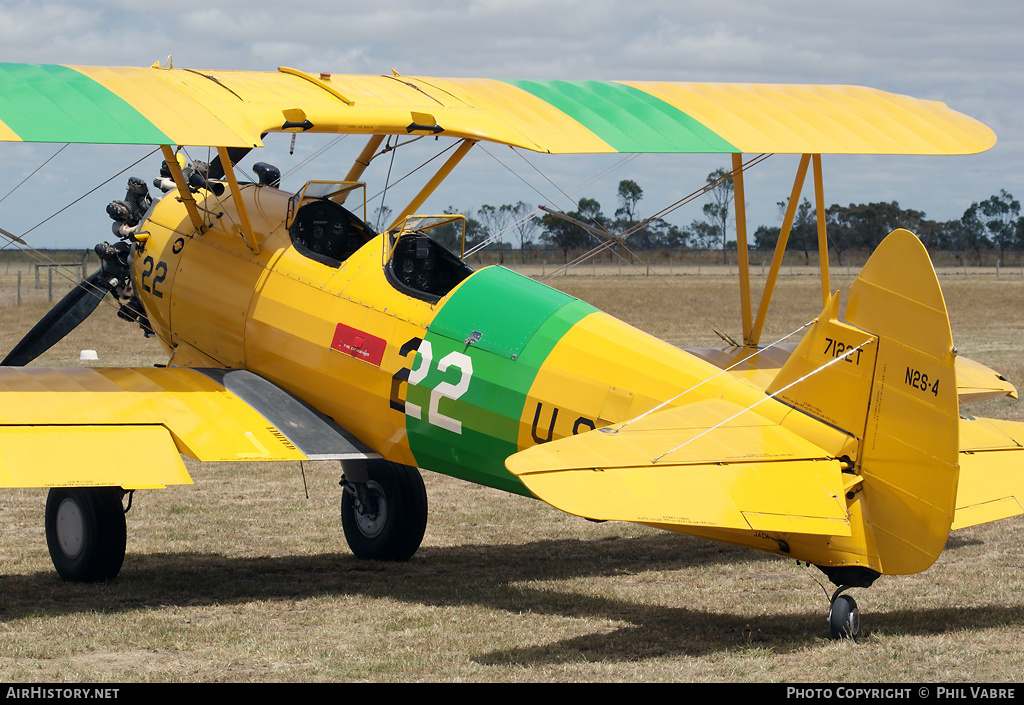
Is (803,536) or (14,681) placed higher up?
(803,536)

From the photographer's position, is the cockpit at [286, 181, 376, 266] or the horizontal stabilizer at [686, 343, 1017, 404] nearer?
the cockpit at [286, 181, 376, 266]

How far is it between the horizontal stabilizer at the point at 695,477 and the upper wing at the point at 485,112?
3093mm

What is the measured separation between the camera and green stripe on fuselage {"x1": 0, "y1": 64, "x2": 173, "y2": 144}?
297 inches

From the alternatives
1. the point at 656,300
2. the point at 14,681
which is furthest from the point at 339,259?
the point at 656,300

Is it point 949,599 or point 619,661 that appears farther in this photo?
point 949,599

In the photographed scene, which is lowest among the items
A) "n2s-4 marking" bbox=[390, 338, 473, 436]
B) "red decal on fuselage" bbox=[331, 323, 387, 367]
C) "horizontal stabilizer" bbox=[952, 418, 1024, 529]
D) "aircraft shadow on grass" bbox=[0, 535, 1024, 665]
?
"aircraft shadow on grass" bbox=[0, 535, 1024, 665]

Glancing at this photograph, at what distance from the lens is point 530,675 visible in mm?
5996

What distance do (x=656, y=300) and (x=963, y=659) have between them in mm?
33126

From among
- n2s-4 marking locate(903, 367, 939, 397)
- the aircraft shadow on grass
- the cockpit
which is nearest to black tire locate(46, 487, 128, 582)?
the aircraft shadow on grass

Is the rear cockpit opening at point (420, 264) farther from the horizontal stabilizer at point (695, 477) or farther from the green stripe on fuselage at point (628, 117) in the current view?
the horizontal stabilizer at point (695, 477)

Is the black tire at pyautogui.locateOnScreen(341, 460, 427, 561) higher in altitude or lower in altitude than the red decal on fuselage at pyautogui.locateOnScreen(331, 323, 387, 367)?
lower

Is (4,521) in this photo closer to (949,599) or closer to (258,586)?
(258,586)

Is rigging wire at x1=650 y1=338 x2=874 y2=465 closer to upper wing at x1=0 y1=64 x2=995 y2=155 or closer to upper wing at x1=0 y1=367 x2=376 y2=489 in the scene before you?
upper wing at x1=0 y1=367 x2=376 y2=489

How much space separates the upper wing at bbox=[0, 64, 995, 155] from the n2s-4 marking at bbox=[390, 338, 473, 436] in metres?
1.63
